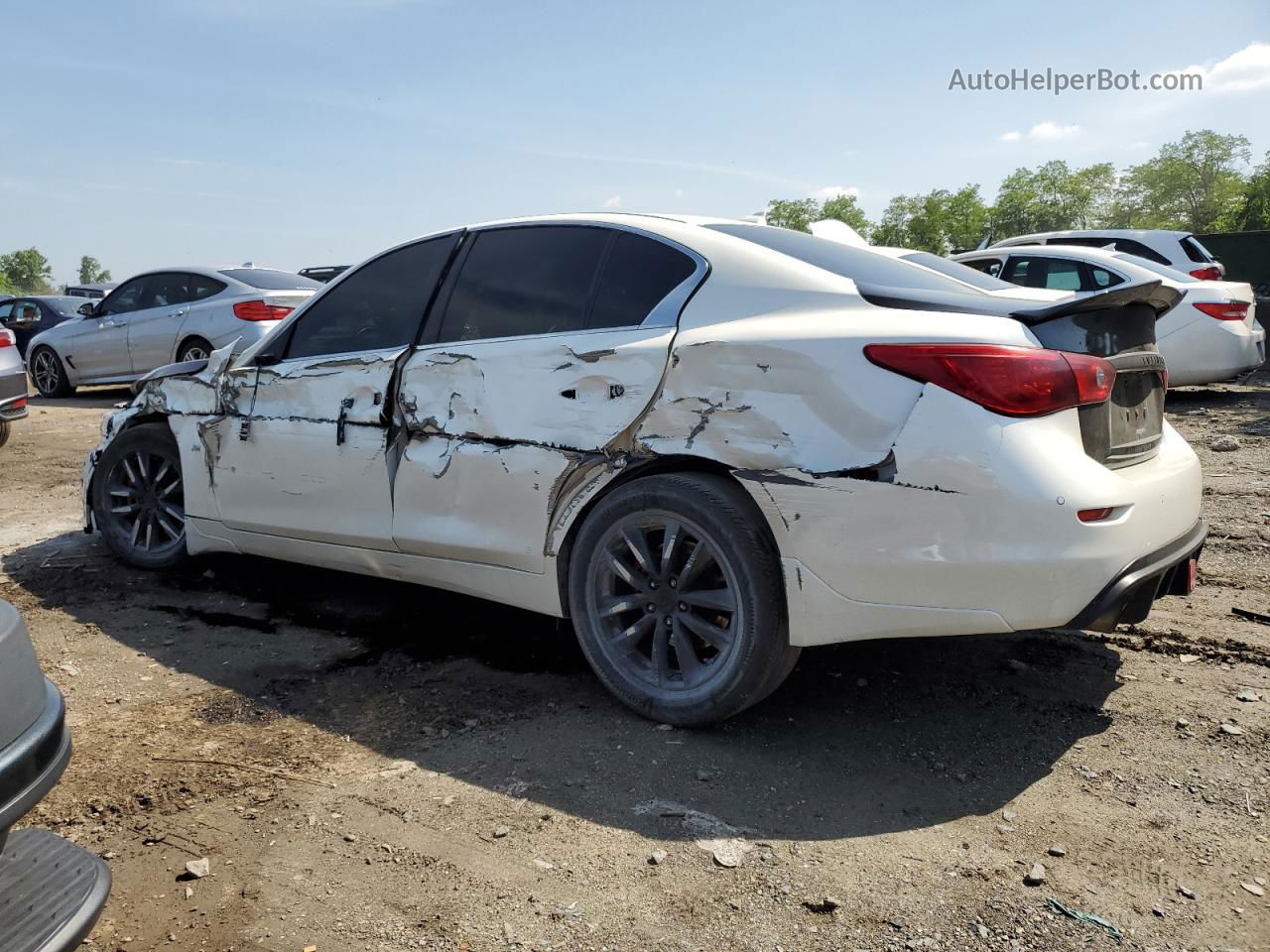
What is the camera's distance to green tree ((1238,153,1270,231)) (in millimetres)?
67812

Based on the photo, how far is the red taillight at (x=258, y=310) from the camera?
1142 cm

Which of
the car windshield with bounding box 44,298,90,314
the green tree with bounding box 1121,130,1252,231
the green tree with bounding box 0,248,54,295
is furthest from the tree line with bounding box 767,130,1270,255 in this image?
the green tree with bounding box 0,248,54,295

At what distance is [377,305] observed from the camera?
4246 mm

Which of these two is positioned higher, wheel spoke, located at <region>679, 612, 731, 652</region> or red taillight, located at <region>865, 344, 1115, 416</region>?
red taillight, located at <region>865, 344, 1115, 416</region>

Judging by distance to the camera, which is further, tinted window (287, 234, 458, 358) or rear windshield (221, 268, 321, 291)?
rear windshield (221, 268, 321, 291)

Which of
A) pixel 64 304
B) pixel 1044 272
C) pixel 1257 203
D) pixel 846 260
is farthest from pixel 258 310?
pixel 1257 203

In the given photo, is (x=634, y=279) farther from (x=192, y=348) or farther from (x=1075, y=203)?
(x=1075, y=203)

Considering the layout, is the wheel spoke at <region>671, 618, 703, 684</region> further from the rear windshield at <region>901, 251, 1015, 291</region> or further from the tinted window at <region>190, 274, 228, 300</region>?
the tinted window at <region>190, 274, 228, 300</region>

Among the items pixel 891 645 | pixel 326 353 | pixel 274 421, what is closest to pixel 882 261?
pixel 891 645

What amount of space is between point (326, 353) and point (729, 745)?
93.5 inches

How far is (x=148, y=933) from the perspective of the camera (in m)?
2.35

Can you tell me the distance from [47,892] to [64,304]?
19050 millimetres

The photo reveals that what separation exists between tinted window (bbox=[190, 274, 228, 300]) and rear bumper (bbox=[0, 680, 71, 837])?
10686mm

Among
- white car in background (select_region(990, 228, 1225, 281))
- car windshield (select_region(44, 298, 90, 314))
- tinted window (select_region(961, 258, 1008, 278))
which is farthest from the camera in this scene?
car windshield (select_region(44, 298, 90, 314))
